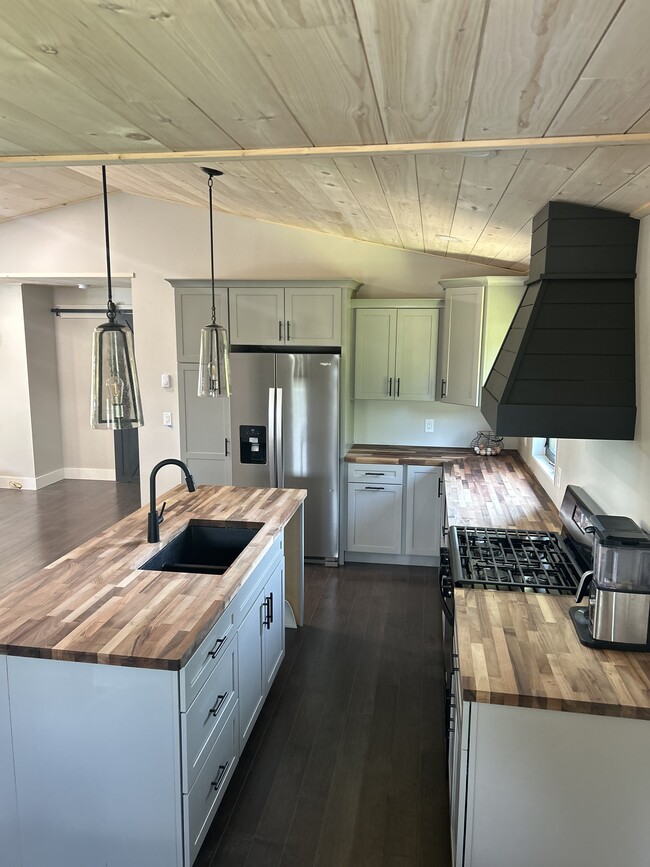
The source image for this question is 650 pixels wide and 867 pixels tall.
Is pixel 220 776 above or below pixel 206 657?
below

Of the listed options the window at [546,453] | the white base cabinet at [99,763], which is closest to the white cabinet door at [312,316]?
the window at [546,453]

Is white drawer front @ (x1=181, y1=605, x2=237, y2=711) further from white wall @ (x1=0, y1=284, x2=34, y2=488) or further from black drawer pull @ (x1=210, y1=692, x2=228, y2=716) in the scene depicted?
white wall @ (x1=0, y1=284, x2=34, y2=488)

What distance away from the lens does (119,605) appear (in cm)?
222

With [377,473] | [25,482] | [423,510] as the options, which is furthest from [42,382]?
[423,510]

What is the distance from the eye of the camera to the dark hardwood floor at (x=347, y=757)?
2.31 meters

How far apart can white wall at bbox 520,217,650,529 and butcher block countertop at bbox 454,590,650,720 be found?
19.7 inches

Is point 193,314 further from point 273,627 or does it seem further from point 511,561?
point 511,561

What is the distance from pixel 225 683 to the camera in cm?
242

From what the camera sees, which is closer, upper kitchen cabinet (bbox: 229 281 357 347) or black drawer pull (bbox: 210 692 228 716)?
black drawer pull (bbox: 210 692 228 716)

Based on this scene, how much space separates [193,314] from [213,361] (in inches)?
82.5

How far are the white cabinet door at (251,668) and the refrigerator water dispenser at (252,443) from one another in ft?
7.28

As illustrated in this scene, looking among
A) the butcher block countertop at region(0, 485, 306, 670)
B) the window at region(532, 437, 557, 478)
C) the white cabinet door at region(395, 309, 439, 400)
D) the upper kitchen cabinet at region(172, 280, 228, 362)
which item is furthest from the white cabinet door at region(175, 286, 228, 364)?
the window at region(532, 437, 557, 478)

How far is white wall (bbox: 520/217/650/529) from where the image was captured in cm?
226

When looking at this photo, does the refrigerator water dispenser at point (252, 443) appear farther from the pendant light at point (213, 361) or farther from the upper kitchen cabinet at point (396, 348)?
the pendant light at point (213, 361)
